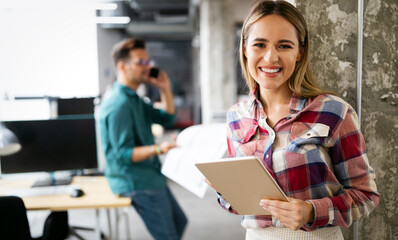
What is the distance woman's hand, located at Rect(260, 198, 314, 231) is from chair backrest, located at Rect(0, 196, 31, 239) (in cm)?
132

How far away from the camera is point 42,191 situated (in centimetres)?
232

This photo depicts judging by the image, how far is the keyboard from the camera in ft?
7.41

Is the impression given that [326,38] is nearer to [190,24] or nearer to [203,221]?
[203,221]

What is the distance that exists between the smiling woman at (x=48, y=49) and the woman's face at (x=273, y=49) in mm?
6808

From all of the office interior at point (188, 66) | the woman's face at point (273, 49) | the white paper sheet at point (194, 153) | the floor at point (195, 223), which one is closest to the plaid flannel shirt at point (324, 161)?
the woman's face at point (273, 49)

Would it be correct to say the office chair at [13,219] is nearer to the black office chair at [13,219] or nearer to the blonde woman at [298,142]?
the black office chair at [13,219]

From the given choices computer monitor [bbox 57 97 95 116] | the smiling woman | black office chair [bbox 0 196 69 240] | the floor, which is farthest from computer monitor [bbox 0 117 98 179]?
the smiling woman

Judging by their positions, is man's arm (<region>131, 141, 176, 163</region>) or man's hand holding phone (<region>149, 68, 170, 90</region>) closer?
man's arm (<region>131, 141, 176, 163</region>)

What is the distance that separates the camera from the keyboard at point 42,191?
88.9 inches

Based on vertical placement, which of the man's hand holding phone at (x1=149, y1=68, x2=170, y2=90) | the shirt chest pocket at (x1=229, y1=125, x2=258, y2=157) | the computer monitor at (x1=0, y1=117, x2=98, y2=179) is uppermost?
the man's hand holding phone at (x1=149, y1=68, x2=170, y2=90)

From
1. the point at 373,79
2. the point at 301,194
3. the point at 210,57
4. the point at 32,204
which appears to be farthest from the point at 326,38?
the point at 210,57

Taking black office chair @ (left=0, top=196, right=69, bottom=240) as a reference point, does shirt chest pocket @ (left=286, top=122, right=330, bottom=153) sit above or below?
above

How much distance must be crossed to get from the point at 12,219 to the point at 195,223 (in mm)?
2273

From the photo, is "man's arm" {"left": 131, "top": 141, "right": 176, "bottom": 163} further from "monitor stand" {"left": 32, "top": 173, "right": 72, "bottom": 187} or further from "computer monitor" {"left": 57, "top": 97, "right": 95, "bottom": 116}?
"computer monitor" {"left": 57, "top": 97, "right": 95, "bottom": 116}
